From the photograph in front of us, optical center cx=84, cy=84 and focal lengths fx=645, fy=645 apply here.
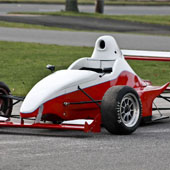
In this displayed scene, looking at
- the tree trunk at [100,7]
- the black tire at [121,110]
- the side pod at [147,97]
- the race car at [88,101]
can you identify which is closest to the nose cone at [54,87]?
the race car at [88,101]

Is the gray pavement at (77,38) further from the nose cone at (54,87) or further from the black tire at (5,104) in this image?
the nose cone at (54,87)

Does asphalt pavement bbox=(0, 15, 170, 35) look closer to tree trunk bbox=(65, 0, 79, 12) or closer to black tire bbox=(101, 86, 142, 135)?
tree trunk bbox=(65, 0, 79, 12)

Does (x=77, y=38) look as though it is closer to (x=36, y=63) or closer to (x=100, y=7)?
(x=36, y=63)

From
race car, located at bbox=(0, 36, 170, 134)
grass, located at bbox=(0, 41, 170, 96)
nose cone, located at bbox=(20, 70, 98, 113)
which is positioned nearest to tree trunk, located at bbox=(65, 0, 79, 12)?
grass, located at bbox=(0, 41, 170, 96)

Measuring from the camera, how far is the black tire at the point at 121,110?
8797 millimetres

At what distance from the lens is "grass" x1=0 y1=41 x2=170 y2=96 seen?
49.7 feet

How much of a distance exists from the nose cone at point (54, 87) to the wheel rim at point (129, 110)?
23.4 inches

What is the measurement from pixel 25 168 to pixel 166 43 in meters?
16.2

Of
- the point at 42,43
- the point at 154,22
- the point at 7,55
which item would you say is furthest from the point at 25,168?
the point at 154,22

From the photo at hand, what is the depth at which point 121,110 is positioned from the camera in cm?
907

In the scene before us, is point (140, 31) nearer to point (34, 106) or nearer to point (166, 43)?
point (166, 43)

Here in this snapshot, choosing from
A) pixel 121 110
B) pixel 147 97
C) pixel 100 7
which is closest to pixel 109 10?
pixel 100 7

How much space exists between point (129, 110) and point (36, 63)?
8.87 m

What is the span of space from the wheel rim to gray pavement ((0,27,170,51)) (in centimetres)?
1190
